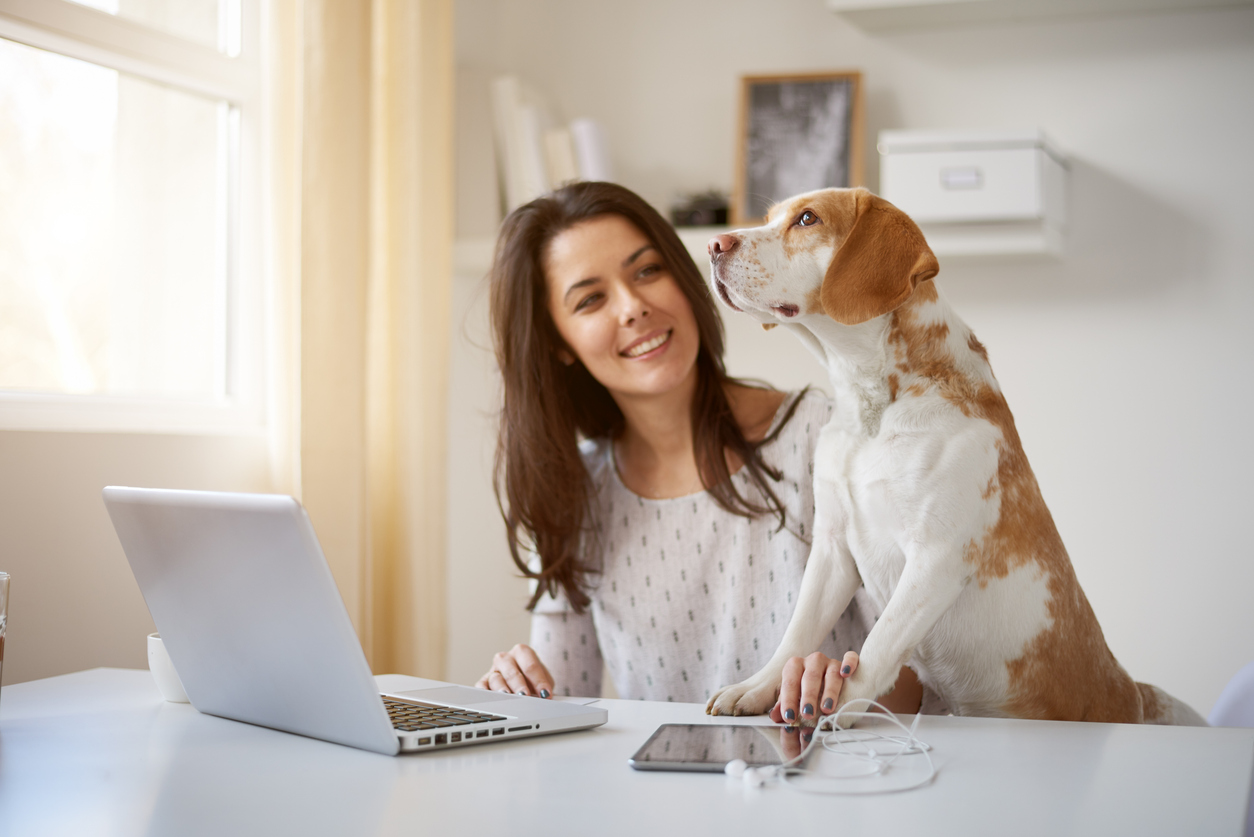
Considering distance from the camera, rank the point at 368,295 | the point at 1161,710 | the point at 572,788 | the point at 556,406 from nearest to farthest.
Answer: the point at 572,788, the point at 1161,710, the point at 556,406, the point at 368,295

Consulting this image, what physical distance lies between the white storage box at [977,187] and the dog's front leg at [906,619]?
4.25 ft

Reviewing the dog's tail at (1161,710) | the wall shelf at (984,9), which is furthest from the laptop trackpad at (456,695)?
the wall shelf at (984,9)

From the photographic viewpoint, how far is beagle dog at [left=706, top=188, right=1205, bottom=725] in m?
1.02

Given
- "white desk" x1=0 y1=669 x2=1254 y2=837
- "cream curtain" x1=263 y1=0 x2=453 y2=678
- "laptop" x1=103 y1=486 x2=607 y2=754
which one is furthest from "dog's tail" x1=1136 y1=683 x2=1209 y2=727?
"cream curtain" x1=263 y1=0 x2=453 y2=678

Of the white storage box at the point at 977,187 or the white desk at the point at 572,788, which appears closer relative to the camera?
the white desk at the point at 572,788

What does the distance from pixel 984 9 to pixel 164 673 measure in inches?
82.0

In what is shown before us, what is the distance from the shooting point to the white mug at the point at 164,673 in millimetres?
1055

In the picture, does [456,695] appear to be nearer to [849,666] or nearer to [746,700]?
[746,700]

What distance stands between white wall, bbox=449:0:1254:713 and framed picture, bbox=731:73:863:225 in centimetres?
13

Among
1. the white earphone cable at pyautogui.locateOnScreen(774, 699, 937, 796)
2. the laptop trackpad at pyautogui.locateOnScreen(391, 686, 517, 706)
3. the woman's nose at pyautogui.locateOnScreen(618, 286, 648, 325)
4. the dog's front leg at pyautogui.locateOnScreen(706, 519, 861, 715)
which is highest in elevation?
the woman's nose at pyautogui.locateOnScreen(618, 286, 648, 325)

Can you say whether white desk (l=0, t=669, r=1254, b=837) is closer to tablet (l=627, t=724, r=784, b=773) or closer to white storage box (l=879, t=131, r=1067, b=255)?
tablet (l=627, t=724, r=784, b=773)

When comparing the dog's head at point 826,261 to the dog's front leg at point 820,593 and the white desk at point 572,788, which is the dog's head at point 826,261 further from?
the white desk at point 572,788

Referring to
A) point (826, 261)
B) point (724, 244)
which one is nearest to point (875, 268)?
point (826, 261)

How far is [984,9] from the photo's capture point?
87.7 inches
